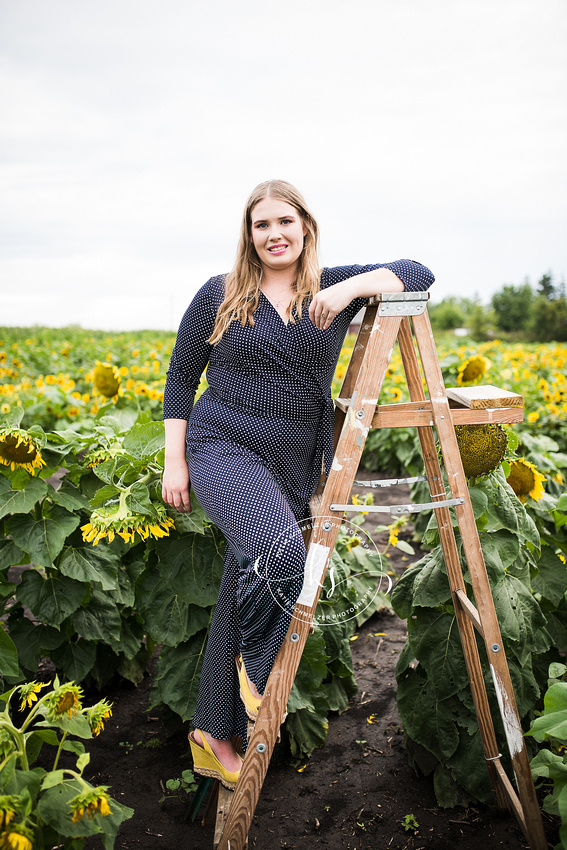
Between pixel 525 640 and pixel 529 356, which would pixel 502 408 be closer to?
pixel 525 640

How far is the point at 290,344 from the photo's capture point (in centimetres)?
191

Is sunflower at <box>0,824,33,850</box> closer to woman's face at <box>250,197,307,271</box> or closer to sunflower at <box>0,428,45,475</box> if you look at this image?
sunflower at <box>0,428,45,475</box>

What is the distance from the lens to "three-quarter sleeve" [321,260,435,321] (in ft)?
6.04

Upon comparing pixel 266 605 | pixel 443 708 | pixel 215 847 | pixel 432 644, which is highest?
pixel 266 605

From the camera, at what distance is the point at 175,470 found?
78.5 inches

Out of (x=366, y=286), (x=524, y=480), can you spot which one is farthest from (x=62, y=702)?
(x=524, y=480)

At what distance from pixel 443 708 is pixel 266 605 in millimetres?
878

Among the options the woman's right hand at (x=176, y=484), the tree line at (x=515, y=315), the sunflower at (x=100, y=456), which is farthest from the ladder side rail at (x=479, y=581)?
the tree line at (x=515, y=315)

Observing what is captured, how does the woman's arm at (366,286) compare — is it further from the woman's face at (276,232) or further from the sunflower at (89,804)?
the sunflower at (89,804)

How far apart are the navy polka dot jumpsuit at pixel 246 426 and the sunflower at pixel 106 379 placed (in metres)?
1.50

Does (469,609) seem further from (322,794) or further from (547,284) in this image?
(547,284)

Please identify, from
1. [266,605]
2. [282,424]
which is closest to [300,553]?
[266,605]

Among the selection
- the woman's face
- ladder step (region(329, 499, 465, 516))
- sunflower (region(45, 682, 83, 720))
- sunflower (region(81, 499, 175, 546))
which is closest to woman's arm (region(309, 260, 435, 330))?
the woman's face

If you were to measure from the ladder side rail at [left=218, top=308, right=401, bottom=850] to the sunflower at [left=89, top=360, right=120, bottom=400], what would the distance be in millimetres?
2069
